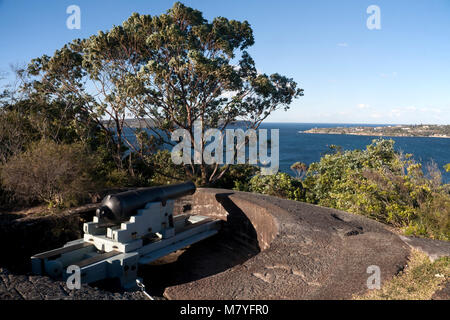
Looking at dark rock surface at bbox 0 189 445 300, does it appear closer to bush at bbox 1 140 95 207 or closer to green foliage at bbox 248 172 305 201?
bush at bbox 1 140 95 207

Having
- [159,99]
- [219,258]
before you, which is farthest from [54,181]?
[159,99]

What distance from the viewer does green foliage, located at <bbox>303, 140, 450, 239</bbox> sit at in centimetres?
566

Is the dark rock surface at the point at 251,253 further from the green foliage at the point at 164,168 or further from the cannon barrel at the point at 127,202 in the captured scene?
the green foliage at the point at 164,168

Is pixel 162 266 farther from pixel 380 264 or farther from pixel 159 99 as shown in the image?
pixel 159 99

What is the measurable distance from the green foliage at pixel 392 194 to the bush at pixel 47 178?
21.6 ft

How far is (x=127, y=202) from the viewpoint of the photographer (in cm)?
501

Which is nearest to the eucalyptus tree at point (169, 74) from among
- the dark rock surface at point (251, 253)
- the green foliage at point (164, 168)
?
the green foliage at point (164, 168)

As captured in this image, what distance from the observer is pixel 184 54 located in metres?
10.5

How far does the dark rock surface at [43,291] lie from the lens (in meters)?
2.94

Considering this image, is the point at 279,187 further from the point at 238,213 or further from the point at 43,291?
the point at 43,291

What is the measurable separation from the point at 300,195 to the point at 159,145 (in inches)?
232

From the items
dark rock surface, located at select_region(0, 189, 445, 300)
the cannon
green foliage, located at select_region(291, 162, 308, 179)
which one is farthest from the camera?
green foliage, located at select_region(291, 162, 308, 179)

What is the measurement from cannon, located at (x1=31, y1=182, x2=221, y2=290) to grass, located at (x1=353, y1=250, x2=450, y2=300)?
3131 millimetres

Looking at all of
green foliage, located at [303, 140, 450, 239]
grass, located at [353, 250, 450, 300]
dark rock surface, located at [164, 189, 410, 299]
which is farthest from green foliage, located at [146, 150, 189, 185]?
grass, located at [353, 250, 450, 300]
